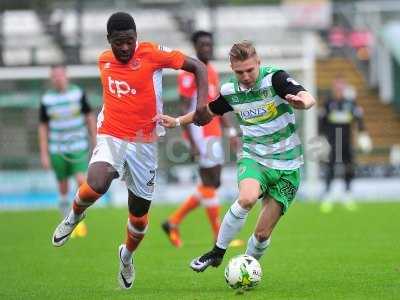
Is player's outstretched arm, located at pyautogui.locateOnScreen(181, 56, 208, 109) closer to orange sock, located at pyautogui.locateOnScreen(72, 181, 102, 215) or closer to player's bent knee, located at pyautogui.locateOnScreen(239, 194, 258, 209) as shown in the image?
player's bent knee, located at pyautogui.locateOnScreen(239, 194, 258, 209)

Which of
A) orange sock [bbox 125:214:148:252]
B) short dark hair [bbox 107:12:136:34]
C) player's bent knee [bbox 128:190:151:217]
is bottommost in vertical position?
orange sock [bbox 125:214:148:252]

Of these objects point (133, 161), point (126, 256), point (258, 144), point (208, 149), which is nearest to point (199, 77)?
point (258, 144)

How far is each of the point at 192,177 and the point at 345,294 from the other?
1555 cm

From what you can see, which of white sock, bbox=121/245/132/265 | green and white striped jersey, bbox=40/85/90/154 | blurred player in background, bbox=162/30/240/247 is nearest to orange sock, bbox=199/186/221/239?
blurred player in background, bbox=162/30/240/247

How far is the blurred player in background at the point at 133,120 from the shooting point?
29.6 ft

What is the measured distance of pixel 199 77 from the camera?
9.27 m

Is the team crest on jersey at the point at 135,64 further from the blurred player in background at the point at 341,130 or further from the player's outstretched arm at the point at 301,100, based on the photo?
the blurred player in background at the point at 341,130

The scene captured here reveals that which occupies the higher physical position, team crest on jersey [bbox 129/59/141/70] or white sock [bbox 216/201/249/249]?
team crest on jersey [bbox 129/59/141/70]

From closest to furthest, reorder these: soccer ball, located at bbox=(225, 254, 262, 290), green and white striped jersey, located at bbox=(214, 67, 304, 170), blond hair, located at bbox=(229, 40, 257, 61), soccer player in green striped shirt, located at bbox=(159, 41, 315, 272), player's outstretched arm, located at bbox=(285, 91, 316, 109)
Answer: player's outstretched arm, located at bbox=(285, 91, 316, 109) → soccer ball, located at bbox=(225, 254, 262, 290) → blond hair, located at bbox=(229, 40, 257, 61) → soccer player in green striped shirt, located at bbox=(159, 41, 315, 272) → green and white striped jersey, located at bbox=(214, 67, 304, 170)

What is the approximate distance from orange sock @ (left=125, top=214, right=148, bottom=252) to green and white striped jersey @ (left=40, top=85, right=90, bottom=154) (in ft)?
20.7

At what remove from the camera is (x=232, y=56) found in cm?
877

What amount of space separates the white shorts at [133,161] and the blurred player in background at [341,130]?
11861mm

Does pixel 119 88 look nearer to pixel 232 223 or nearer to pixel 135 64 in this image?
pixel 135 64

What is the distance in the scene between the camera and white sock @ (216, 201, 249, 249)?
887 cm
